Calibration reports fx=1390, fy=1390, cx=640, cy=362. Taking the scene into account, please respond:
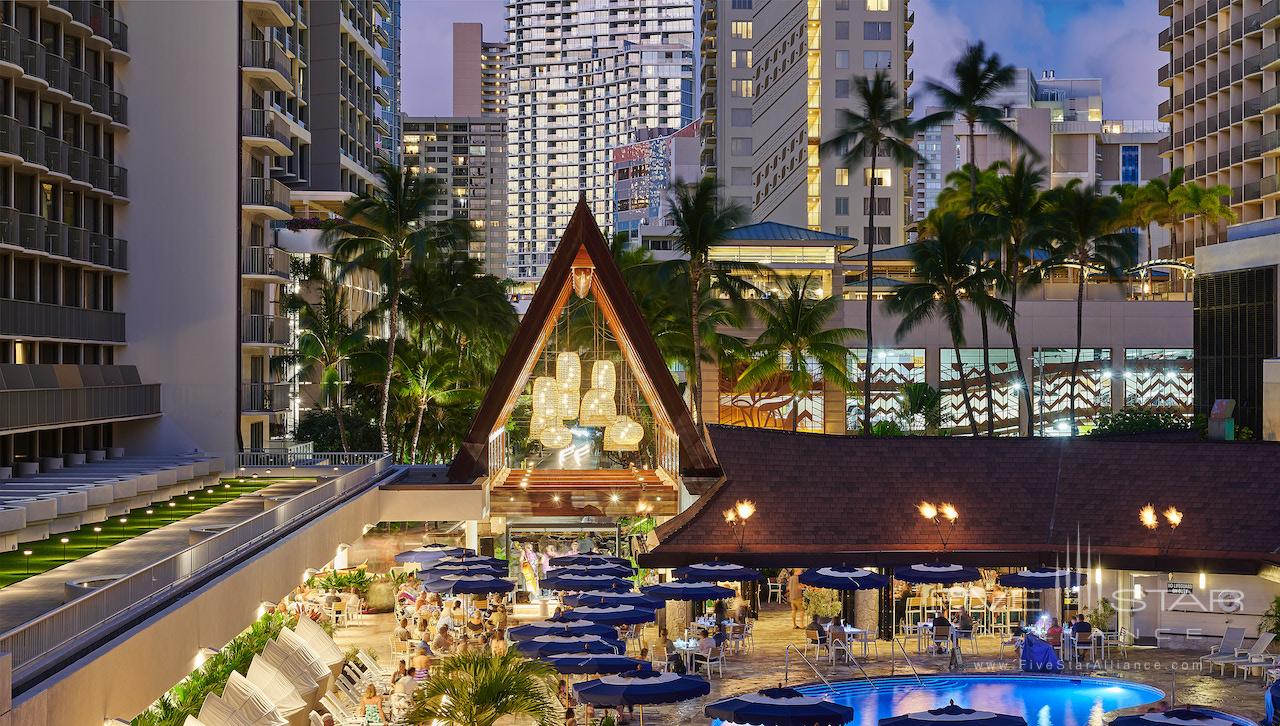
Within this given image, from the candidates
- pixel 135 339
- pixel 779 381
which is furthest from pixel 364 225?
pixel 779 381

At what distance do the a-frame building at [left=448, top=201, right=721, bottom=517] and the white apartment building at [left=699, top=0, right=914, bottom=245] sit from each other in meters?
65.1

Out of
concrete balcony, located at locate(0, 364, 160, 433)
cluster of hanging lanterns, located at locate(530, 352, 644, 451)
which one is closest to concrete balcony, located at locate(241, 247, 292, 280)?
concrete balcony, located at locate(0, 364, 160, 433)

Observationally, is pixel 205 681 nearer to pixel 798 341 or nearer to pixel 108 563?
pixel 108 563

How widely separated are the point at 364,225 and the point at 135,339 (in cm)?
1660

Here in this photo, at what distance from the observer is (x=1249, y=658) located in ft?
92.8

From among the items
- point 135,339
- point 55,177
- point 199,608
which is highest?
point 55,177

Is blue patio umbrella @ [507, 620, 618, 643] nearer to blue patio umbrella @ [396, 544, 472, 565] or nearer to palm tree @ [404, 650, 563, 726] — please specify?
palm tree @ [404, 650, 563, 726]

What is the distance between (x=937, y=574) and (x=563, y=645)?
9.40 meters

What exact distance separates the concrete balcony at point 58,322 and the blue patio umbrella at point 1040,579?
2563 centimetres

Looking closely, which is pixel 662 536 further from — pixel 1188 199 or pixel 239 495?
pixel 1188 199

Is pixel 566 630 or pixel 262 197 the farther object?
pixel 262 197

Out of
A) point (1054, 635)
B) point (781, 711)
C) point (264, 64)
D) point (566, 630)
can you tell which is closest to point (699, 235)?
point (264, 64)

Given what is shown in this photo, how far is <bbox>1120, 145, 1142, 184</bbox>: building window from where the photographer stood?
150875mm

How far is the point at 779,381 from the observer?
66.3 meters
